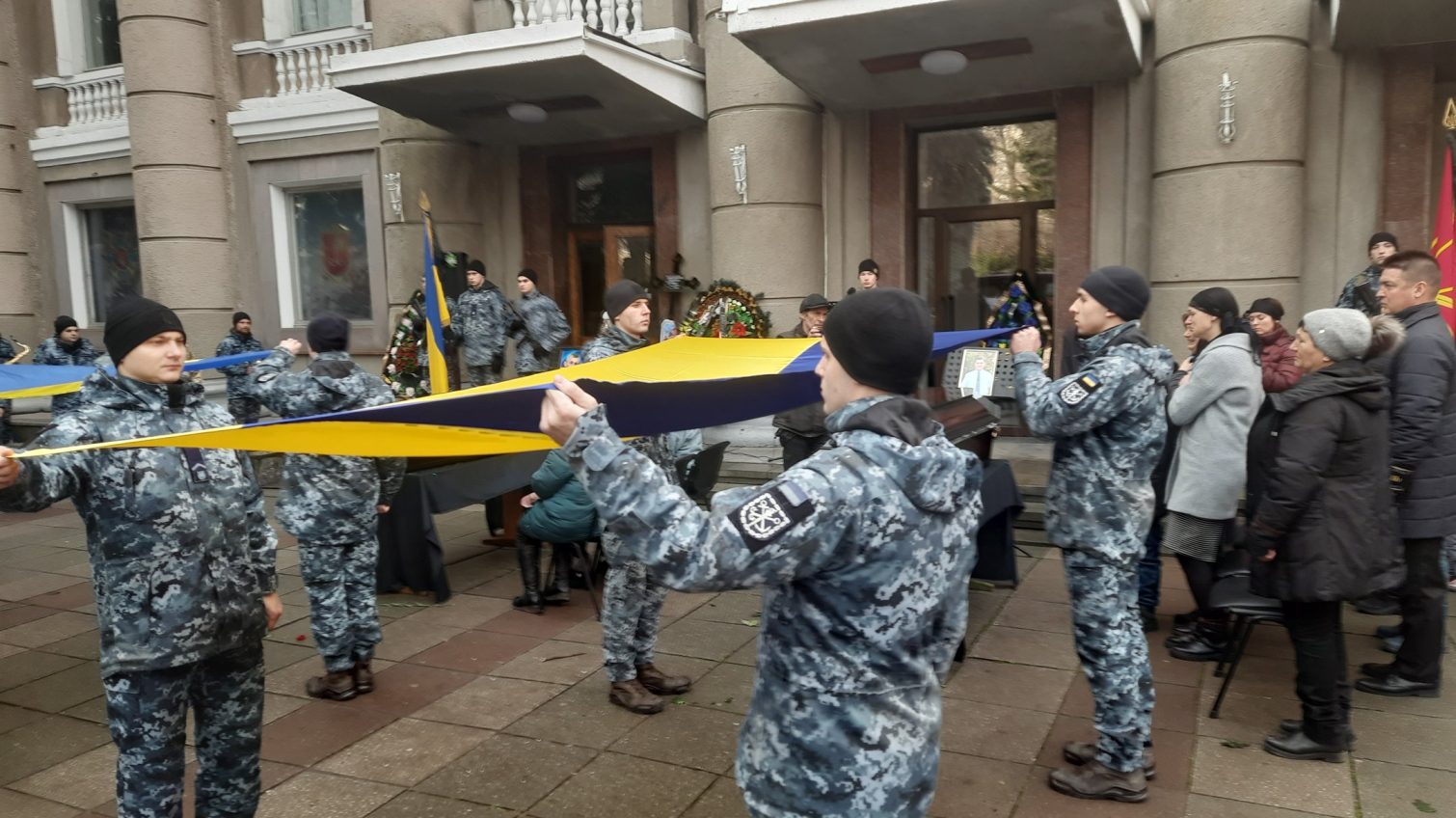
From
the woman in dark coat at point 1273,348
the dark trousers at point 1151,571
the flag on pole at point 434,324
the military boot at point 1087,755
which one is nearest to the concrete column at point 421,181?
the flag on pole at point 434,324

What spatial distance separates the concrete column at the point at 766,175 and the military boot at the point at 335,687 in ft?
21.6

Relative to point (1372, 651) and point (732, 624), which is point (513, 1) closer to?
point (732, 624)

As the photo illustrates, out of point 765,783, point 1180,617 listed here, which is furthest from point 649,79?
point 765,783

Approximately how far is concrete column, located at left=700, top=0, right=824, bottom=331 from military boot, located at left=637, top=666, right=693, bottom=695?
622 cm

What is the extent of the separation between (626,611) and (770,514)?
2867 millimetres

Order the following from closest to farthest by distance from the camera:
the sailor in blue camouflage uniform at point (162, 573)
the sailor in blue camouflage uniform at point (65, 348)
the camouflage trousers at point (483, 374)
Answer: the sailor in blue camouflage uniform at point (162, 573)
the camouflage trousers at point (483, 374)
the sailor in blue camouflage uniform at point (65, 348)

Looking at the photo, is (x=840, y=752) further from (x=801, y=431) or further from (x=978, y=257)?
(x=978, y=257)

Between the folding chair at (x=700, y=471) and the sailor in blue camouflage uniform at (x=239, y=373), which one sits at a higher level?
the sailor in blue camouflage uniform at (x=239, y=373)

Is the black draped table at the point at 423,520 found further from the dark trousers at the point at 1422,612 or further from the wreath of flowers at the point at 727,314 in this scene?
the dark trousers at the point at 1422,612

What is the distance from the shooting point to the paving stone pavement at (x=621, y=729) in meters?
3.84

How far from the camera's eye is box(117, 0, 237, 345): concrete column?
43.8 ft

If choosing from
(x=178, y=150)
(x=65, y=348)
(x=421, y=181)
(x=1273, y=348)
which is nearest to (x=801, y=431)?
(x=1273, y=348)

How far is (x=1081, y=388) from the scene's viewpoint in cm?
358

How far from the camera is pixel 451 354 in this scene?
11.8m
